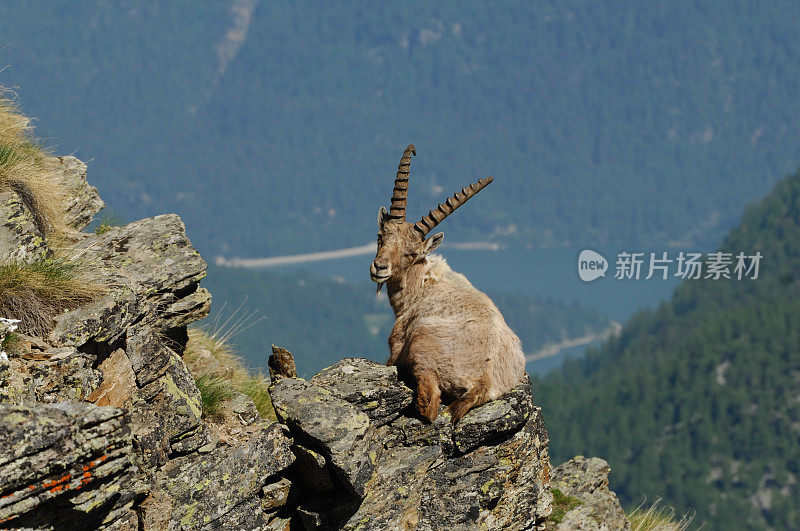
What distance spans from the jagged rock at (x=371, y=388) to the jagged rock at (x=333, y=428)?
51 cm

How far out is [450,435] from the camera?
14.0 metres

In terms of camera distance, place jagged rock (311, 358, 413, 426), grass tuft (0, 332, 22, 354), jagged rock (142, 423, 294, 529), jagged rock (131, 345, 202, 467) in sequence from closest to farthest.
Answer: grass tuft (0, 332, 22, 354)
jagged rock (142, 423, 294, 529)
jagged rock (131, 345, 202, 467)
jagged rock (311, 358, 413, 426)

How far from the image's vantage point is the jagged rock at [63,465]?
959 centimetres

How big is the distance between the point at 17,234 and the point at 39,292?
63.2 inches

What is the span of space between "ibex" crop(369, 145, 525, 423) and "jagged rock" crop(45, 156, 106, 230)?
18.4 feet

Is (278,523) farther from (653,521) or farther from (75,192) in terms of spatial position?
(653,521)

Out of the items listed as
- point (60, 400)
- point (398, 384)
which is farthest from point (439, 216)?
point (60, 400)

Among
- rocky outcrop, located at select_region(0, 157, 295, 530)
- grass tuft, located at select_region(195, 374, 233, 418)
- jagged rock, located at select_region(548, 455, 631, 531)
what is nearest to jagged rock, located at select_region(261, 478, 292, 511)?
rocky outcrop, located at select_region(0, 157, 295, 530)

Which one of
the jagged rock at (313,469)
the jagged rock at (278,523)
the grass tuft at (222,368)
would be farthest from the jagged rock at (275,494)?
the grass tuft at (222,368)

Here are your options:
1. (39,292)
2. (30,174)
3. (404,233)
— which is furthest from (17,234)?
(404,233)

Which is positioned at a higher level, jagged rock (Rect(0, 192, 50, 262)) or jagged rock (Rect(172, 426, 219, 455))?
jagged rock (Rect(0, 192, 50, 262))

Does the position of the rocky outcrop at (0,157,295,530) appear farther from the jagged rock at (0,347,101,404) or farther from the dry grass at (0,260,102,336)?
the dry grass at (0,260,102,336)

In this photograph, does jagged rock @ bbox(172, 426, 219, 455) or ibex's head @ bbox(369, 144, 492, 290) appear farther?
ibex's head @ bbox(369, 144, 492, 290)

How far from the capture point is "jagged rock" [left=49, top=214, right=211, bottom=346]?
13.6 m
